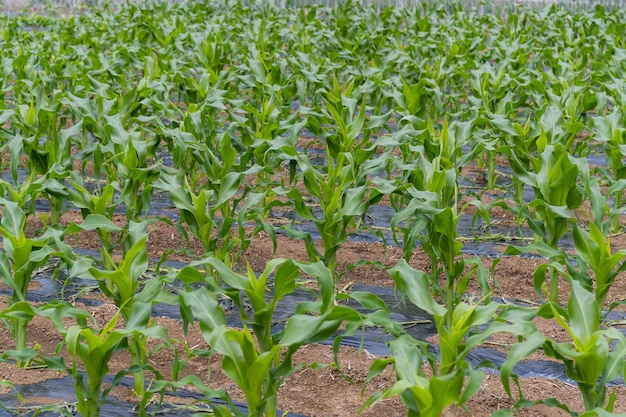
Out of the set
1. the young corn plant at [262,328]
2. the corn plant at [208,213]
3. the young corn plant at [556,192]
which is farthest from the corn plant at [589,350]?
the corn plant at [208,213]

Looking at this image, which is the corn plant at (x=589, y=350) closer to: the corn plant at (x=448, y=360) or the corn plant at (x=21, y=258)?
the corn plant at (x=448, y=360)

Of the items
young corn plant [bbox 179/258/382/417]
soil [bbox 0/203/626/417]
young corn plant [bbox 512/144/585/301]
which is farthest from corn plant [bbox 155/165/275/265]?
young corn plant [bbox 512/144/585/301]

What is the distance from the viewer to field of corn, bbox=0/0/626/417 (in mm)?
2746

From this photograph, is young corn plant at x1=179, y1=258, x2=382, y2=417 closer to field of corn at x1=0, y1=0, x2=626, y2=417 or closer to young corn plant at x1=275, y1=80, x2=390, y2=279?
field of corn at x1=0, y1=0, x2=626, y2=417

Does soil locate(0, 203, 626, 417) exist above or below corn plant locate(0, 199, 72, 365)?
below

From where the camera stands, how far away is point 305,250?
4.88 m

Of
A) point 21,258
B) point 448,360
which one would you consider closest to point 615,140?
point 448,360

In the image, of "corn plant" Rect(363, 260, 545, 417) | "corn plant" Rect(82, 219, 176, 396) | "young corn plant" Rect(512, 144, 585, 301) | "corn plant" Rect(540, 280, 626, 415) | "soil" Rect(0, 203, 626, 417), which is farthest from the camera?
"young corn plant" Rect(512, 144, 585, 301)

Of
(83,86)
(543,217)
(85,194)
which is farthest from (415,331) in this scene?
(83,86)

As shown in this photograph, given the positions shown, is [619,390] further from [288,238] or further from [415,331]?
[288,238]

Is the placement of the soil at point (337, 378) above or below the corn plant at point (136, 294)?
below

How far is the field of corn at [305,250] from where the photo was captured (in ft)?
9.01

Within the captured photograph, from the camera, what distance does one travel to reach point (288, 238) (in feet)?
16.7

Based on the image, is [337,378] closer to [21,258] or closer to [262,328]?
[262,328]
